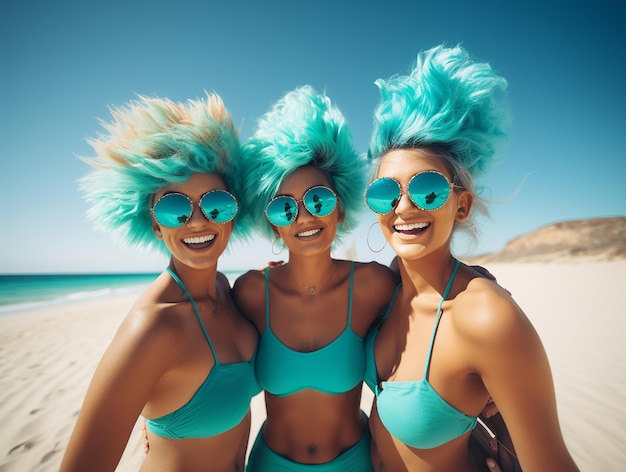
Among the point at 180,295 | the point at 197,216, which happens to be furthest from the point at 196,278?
the point at 197,216

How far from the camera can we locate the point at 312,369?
207 cm

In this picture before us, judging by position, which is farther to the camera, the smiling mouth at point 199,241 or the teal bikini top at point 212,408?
the smiling mouth at point 199,241

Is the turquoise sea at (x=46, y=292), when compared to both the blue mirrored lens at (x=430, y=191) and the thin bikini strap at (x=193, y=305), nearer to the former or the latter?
the thin bikini strap at (x=193, y=305)

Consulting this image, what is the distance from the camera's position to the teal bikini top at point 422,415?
1609mm

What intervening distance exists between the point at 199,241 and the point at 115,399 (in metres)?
0.99

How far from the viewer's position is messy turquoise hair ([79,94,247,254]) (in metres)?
1.92

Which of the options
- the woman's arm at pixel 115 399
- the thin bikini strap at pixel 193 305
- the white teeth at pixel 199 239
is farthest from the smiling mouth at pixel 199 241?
the woman's arm at pixel 115 399

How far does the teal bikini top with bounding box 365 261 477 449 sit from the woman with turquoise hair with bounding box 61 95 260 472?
3.15 ft

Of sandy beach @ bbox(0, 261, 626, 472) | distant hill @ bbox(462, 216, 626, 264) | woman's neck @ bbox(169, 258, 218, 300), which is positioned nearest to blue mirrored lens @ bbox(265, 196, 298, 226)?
woman's neck @ bbox(169, 258, 218, 300)

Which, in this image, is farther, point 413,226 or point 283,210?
point 283,210

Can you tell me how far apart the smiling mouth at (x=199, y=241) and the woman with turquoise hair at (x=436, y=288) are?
1.14 m

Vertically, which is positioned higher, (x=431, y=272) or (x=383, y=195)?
(x=383, y=195)

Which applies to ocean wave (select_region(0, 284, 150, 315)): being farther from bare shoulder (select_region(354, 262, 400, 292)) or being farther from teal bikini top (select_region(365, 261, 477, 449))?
teal bikini top (select_region(365, 261, 477, 449))

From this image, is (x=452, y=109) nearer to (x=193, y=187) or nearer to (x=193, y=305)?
(x=193, y=187)
